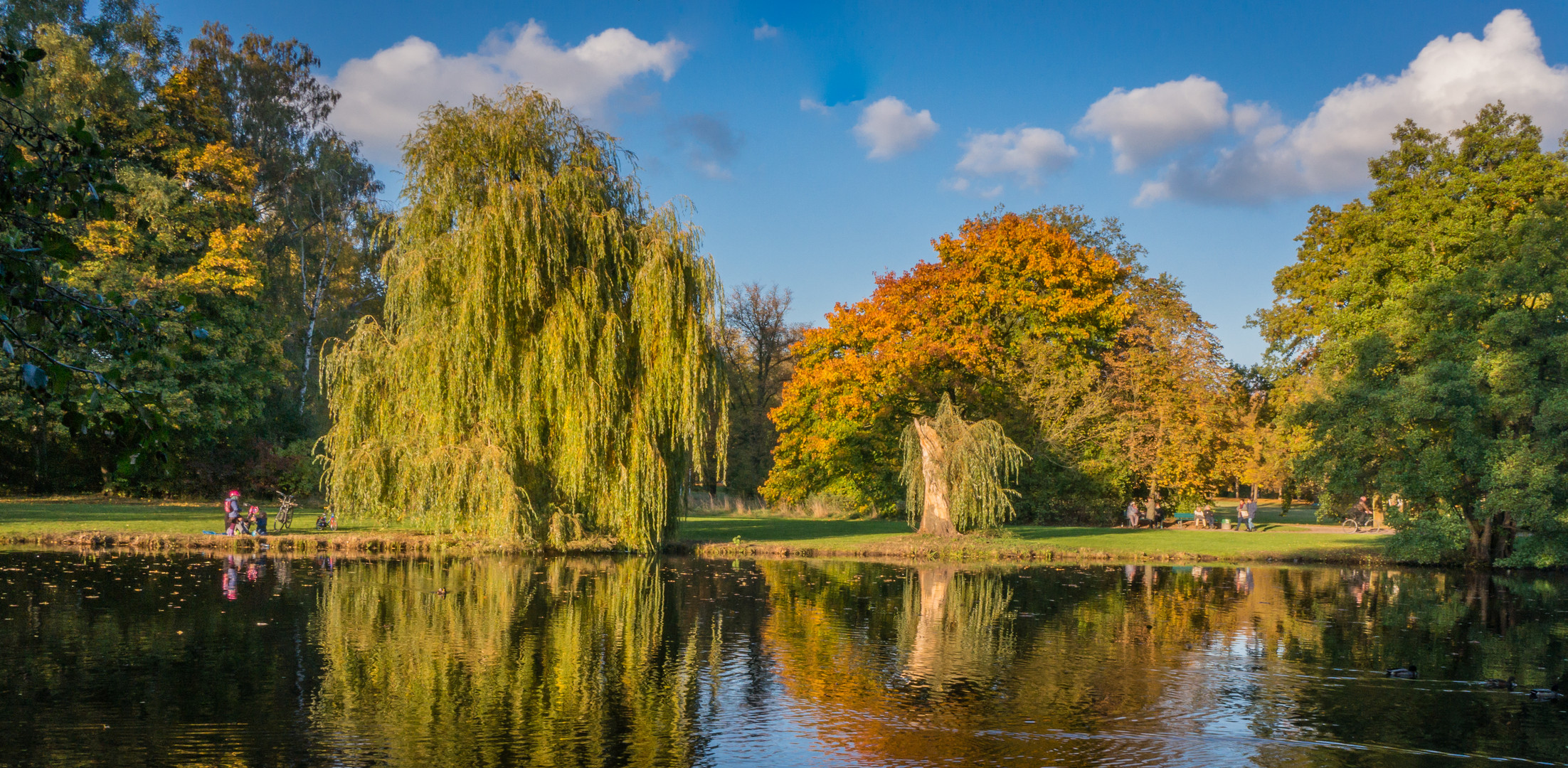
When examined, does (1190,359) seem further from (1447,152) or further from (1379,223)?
(1447,152)

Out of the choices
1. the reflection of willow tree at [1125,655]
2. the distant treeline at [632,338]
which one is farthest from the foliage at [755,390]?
the reflection of willow tree at [1125,655]

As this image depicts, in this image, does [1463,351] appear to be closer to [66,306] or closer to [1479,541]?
[1479,541]

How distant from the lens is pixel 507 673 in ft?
37.3

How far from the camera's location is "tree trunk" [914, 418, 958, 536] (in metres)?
27.7

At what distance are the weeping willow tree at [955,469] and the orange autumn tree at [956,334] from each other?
7.13m

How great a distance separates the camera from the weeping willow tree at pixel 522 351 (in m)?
22.5

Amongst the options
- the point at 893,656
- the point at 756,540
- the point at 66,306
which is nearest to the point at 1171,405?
the point at 756,540

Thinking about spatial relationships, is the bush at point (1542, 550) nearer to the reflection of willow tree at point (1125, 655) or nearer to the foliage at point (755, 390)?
the reflection of willow tree at point (1125, 655)

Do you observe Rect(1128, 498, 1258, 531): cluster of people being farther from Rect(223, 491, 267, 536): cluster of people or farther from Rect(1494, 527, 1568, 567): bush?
Rect(223, 491, 267, 536): cluster of people

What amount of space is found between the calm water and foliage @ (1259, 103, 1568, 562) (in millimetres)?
6185

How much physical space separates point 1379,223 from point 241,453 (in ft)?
128

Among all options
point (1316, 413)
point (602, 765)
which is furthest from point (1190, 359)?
point (602, 765)

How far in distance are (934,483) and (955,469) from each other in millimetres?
831

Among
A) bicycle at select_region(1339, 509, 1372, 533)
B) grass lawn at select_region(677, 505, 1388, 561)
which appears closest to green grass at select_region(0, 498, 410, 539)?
grass lawn at select_region(677, 505, 1388, 561)
